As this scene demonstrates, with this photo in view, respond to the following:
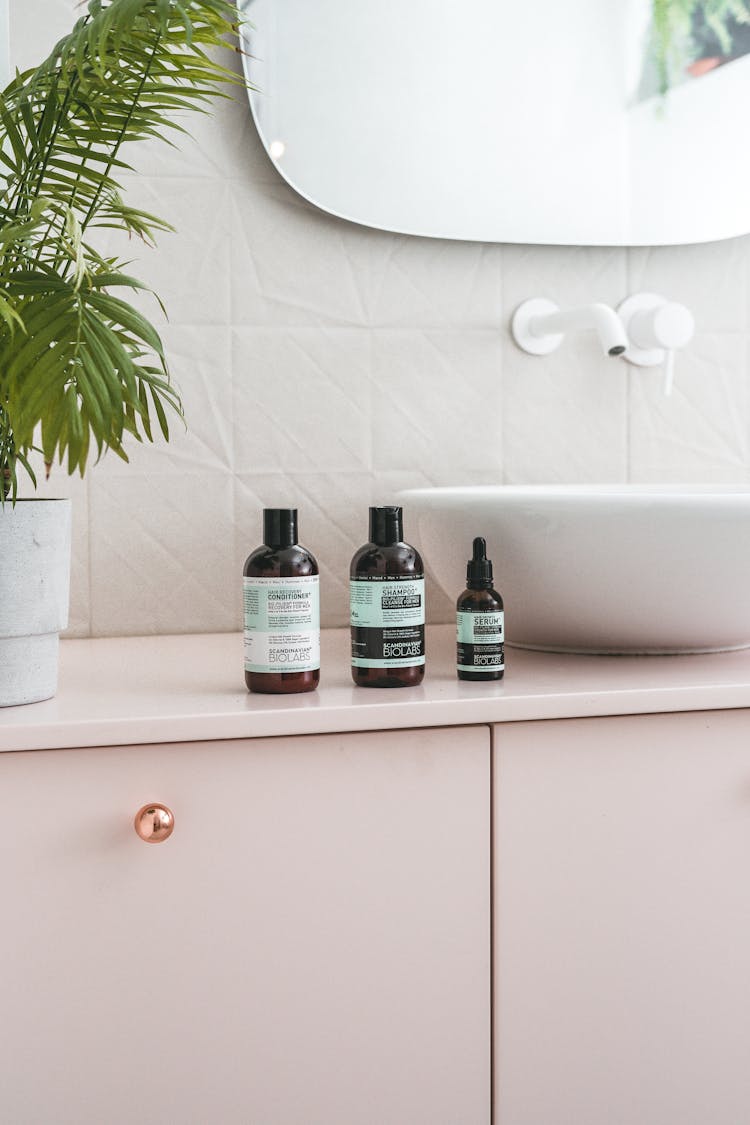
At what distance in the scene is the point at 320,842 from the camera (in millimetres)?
784

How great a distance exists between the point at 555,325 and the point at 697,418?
26 centimetres

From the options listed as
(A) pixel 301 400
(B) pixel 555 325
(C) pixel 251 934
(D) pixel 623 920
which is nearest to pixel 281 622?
(C) pixel 251 934

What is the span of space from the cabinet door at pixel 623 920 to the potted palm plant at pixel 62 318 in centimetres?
37

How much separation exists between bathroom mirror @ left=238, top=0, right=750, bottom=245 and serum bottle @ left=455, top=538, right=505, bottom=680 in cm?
54

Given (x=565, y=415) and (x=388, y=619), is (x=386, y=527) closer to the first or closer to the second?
(x=388, y=619)

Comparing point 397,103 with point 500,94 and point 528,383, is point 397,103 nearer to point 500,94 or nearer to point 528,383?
point 500,94

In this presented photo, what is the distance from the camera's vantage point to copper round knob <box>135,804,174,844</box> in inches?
29.4

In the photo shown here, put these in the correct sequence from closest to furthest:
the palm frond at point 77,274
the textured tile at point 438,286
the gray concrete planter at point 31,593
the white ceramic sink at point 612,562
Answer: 1. the palm frond at point 77,274
2. the gray concrete planter at point 31,593
3. the white ceramic sink at point 612,562
4. the textured tile at point 438,286

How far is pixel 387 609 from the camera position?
2.75ft

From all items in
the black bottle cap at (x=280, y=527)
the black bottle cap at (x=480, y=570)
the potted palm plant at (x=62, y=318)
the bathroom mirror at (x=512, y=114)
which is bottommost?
the black bottle cap at (x=480, y=570)

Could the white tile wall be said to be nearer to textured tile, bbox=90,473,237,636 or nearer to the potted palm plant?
textured tile, bbox=90,473,237,636

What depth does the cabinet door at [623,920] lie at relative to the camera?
2.69 feet

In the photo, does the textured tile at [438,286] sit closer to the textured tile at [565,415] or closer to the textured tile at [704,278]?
the textured tile at [565,415]

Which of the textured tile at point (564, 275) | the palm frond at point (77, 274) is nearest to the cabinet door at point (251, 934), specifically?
the palm frond at point (77, 274)
